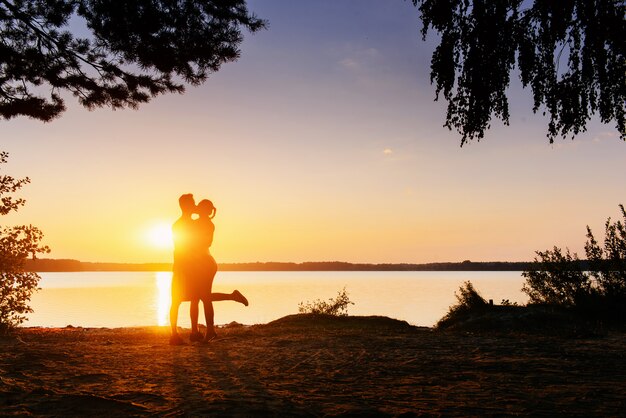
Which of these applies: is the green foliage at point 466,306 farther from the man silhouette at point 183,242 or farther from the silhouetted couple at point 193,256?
the man silhouette at point 183,242

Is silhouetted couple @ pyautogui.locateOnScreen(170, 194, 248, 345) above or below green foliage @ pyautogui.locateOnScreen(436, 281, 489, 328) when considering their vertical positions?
above

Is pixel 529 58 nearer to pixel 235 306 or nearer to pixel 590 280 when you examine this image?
pixel 590 280

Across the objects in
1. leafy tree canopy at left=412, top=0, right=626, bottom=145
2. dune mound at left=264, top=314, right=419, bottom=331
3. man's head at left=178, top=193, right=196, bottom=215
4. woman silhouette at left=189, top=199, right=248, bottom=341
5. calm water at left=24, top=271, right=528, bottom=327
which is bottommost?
calm water at left=24, top=271, right=528, bottom=327

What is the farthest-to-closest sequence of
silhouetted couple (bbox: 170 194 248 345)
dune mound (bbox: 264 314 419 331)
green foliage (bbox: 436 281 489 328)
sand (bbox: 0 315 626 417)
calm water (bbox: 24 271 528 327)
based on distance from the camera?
calm water (bbox: 24 271 528 327), green foliage (bbox: 436 281 489 328), dune mound (bbox: 264 314 419 331), silhouetted couple (bbox: 170 194 248 345), sand (bbox: 0 315 626 417)

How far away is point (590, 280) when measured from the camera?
14422 millimetres

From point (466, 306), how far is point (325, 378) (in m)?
10.8

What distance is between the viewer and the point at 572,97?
21.5 ft

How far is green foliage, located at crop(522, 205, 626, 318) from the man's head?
397 inches

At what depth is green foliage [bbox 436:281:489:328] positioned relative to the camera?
→ 13336 millimetres

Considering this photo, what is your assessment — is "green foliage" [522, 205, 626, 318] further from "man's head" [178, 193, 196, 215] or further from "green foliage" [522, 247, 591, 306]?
"man's head" [178, 193, 196, 215]

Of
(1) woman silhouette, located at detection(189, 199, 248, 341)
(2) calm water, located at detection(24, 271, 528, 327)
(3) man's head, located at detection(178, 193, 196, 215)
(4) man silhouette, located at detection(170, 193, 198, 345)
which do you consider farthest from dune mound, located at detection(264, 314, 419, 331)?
(2) calm water, located at detection(24, 271, 528, 327)

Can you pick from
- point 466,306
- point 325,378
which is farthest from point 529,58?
point 466,306

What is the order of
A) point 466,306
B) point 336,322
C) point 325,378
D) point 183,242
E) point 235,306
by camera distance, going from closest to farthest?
point 325,378 < point 183,242 < point 336,322 < point 466,306 < point 235,306

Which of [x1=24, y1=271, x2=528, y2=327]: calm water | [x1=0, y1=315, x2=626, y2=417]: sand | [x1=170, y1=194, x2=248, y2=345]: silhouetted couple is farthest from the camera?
[x1=24, y1=271, x2=528, y2=327]: calm water
